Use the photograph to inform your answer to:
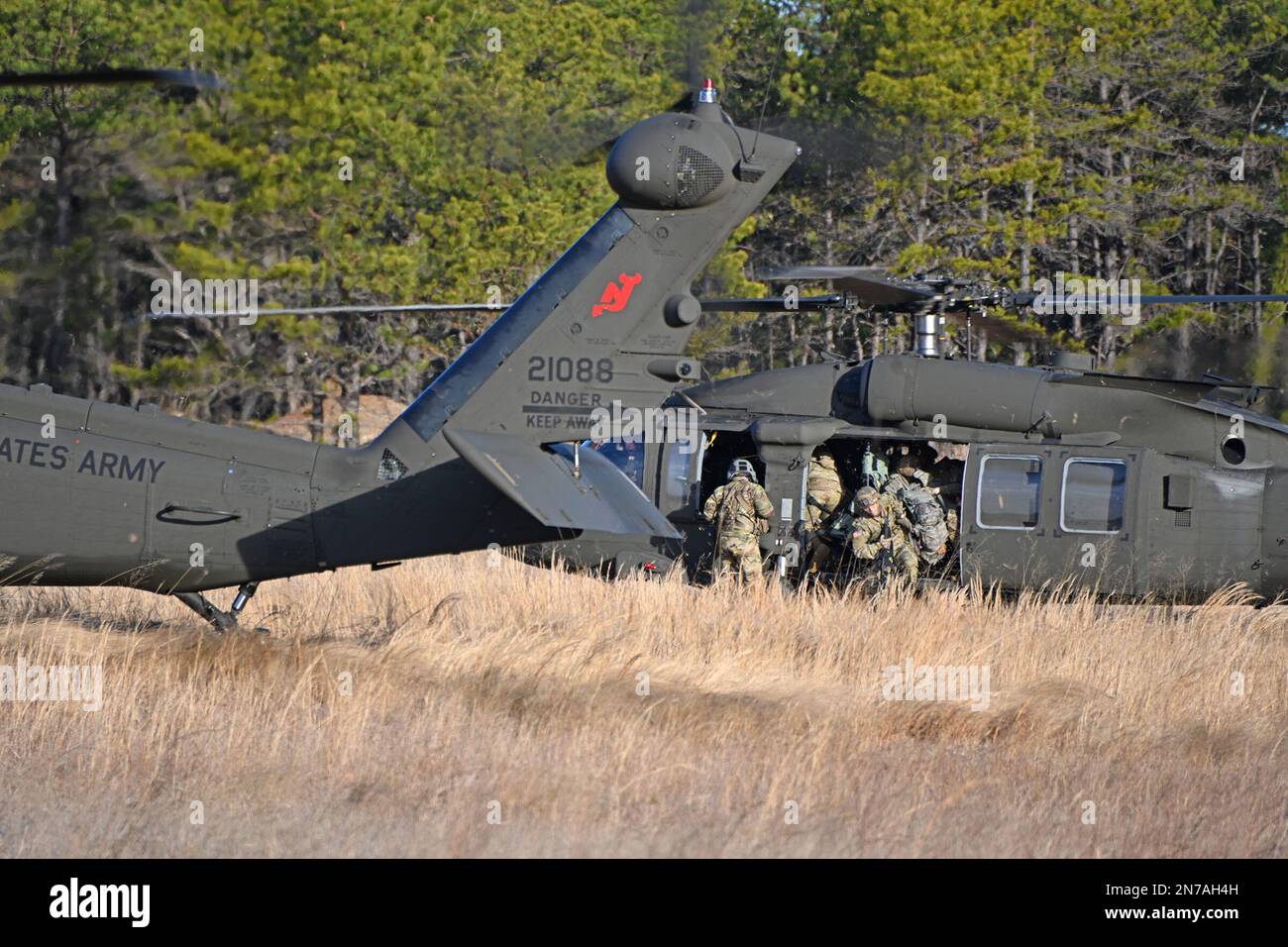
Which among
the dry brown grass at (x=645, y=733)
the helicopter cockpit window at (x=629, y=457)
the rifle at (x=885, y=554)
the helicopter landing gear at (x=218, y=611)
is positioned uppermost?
the helicopter cockpit window at (x=629, y=457)

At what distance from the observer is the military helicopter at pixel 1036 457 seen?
11.7 m

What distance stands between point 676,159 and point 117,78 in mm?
3161

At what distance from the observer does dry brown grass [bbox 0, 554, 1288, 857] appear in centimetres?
623

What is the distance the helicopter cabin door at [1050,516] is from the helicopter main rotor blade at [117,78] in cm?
744

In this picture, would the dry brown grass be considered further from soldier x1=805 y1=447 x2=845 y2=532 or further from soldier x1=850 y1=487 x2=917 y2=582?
soldier x1=805 y1=447 x2=845 y2=532

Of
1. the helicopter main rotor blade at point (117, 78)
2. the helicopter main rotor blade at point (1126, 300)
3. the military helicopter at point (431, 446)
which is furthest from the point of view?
the helicopter main rotor blade at point (1126, 300)

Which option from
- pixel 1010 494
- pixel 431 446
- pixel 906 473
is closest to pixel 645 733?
pixel 431 446

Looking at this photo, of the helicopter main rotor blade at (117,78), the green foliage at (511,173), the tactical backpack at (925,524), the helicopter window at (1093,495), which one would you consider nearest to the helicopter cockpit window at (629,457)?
the tactical backpack at (925,524)

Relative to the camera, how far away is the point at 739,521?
12.1 m

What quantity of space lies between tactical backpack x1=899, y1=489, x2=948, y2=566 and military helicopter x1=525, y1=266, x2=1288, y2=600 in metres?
0.18

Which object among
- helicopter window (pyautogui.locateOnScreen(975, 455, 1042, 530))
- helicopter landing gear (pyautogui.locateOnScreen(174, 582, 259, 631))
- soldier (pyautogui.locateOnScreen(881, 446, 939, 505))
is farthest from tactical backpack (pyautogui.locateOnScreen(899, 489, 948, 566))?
helicopter landing gear (pyautogui.locateOnScreen(174, 582, 259, 631))

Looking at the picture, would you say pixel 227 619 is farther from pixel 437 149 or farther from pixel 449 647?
pixel 437 149

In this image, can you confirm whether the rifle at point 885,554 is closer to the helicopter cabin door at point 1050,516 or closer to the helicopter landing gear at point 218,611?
the helicopter cabin door at point 1050,516

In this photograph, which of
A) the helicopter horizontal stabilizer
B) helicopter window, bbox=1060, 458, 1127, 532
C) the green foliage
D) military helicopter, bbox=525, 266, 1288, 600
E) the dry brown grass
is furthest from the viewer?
the green foliage
